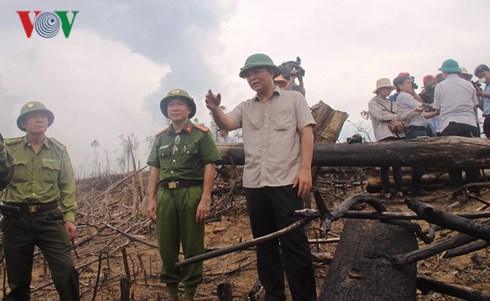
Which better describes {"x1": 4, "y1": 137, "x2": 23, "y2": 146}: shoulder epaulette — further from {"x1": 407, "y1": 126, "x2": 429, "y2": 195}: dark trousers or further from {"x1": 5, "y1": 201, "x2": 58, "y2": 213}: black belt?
{"x1": 407, "y1": 126, "x2": 429, "y2": 195}: dark trousers

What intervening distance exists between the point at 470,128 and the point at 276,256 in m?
3.92

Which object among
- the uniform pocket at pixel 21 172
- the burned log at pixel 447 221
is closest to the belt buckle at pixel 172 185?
the uniform pocket at pixel 21 172

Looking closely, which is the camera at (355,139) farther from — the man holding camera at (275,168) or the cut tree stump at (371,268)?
the cut tree stump at (371,268)

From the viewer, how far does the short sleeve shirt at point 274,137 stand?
3.05 metres

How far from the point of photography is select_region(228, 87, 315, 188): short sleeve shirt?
3047 mm

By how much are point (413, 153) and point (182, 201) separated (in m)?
2.93

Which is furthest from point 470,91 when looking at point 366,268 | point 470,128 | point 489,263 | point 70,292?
point 70,292

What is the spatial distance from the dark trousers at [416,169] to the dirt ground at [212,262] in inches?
9.9

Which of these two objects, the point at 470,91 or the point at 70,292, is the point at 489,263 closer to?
the point at 470,91

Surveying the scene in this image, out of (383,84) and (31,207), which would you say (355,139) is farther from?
(31,207)

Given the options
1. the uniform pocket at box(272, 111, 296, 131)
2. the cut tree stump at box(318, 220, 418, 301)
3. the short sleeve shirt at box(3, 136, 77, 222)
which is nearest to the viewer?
the cut tree stump at box(318, 220, 418, 301)

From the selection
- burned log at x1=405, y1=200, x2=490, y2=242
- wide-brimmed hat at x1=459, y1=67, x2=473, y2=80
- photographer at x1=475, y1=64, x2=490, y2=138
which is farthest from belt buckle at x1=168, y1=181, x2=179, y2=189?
wide-brimmed hat at x1=459, y1=67, x2=473, y2=80

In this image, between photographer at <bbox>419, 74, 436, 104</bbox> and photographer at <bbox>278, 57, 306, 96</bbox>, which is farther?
photographer at <bbox>419, 74, 436, 104</bbox>

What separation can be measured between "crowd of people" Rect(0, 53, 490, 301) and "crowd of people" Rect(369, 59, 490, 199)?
284cm
